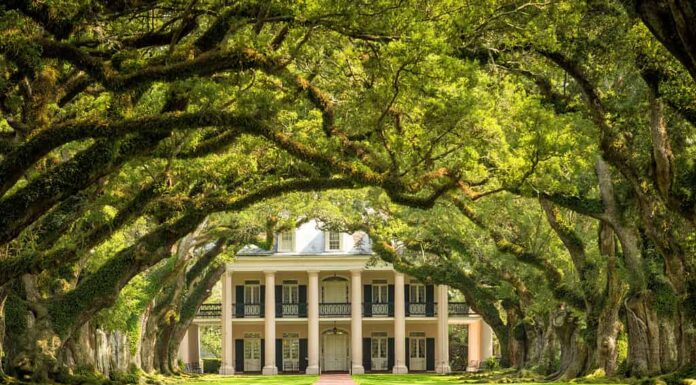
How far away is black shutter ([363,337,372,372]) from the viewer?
2413 inches

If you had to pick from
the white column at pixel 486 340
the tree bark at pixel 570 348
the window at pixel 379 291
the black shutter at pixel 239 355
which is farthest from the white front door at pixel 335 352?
the tree bark at pixel 570 348

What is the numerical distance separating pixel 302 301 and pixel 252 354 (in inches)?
162

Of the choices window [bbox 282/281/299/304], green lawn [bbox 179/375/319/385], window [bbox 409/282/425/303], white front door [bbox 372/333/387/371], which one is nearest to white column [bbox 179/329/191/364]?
window [bbox 282/281/299/304]

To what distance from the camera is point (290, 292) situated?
206ft

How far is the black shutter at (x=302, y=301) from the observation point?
61.7 m

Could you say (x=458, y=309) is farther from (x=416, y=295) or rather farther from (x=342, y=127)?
(x=342, y=127)

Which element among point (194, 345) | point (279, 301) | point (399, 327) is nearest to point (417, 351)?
point (399, 327)

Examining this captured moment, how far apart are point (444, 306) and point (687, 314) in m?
40.4

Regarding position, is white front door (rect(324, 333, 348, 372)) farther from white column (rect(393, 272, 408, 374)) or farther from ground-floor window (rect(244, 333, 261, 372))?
white column (rect(393, 272, 408, 374))

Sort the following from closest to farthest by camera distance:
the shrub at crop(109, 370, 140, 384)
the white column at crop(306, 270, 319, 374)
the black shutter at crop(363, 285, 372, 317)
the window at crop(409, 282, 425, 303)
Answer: the shrub at crop(109, 370, 140, 384) < the white column at crop(306, 270, 319, 374) < the black shutter at crop(363, 285, 372, 317) < the window at crop(409, 282, 425, 303)

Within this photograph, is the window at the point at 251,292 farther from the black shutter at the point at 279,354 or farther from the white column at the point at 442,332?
the white column at the point at 442,332

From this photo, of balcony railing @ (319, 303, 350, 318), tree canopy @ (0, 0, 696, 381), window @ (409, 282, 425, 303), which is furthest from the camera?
window @ (409, 282, 425, 303)

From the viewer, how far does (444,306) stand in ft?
199

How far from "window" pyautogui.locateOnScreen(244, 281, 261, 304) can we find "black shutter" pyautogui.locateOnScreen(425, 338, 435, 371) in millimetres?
9952
